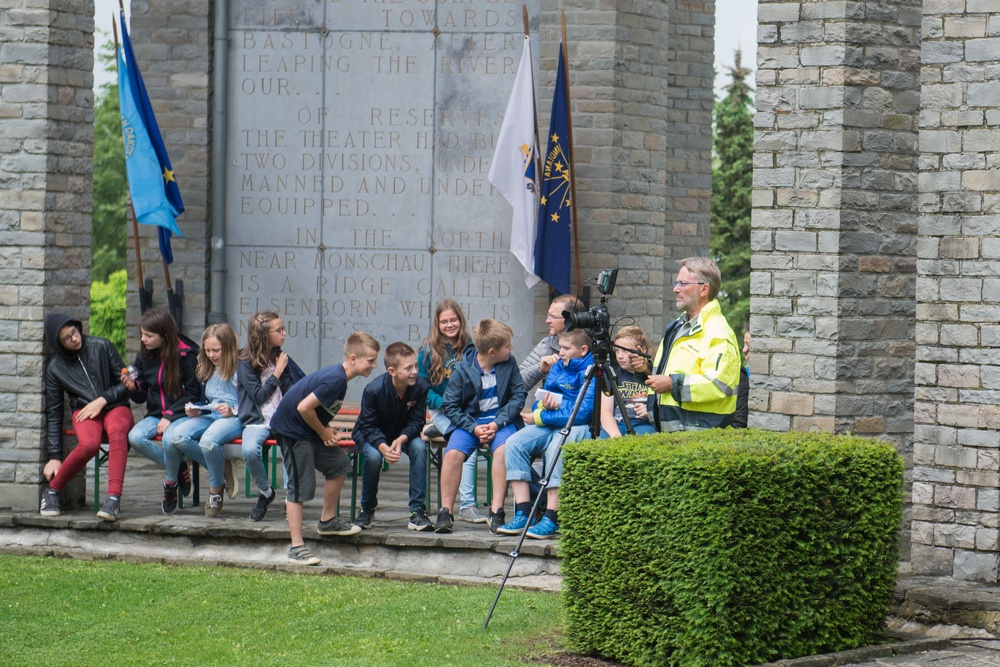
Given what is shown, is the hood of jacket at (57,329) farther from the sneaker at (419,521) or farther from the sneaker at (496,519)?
the sneaker at (496,519)

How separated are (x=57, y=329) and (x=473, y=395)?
2.95m

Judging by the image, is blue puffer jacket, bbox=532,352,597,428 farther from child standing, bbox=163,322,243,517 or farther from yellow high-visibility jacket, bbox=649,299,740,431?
child standing, bbox=163,322,243,517

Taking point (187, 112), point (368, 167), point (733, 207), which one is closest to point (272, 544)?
point (368, 167)

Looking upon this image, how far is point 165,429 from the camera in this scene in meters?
10.7

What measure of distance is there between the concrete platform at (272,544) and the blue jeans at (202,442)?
1.11 feet

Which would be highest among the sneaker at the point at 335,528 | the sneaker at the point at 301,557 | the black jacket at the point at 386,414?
the black jacket at the point at 386,414

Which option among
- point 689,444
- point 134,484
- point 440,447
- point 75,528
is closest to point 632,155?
point 440,447

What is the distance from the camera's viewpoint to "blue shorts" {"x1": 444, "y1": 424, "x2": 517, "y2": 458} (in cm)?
1012

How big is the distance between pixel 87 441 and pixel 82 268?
4.55 ft

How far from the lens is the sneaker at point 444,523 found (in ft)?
32.2

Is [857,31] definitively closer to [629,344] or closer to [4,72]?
[629,344]

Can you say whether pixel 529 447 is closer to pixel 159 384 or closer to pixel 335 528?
pixel 335 528

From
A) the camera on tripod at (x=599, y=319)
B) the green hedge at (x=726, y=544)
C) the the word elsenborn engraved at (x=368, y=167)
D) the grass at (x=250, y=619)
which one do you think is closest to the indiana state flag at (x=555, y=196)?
the the word elsenborn engraved at (x=368, y=167)

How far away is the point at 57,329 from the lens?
10.5 metres
